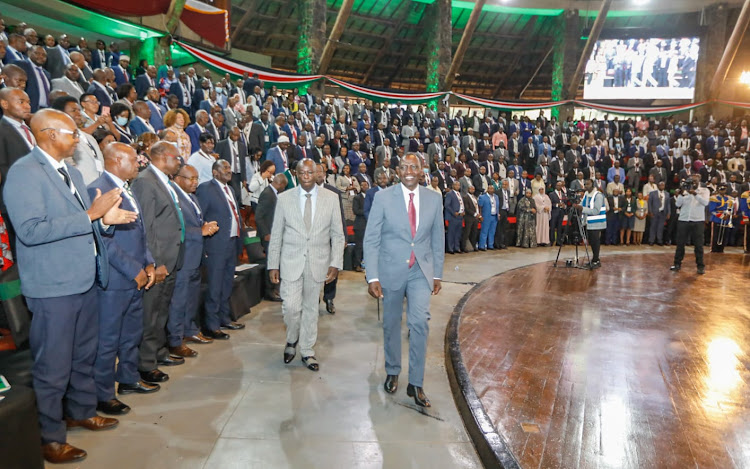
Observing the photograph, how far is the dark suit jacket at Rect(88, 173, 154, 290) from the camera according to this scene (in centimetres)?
283

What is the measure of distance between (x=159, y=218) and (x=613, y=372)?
3.63 metres

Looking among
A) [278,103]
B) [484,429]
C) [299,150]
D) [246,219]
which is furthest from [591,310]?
[278,103]

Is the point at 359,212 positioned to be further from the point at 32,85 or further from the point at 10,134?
the point at 10,134

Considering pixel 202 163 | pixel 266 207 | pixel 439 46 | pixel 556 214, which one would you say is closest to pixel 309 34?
pixel 439 46

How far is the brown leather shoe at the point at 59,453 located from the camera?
2363 mm

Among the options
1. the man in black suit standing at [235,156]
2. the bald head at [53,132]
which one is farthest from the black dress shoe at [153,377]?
the man in black suit standing at [235,156]

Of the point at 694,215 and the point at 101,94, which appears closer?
the point at 101,94

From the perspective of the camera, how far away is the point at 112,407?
2898mm

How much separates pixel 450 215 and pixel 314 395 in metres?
8.37

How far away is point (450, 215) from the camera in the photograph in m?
11.2

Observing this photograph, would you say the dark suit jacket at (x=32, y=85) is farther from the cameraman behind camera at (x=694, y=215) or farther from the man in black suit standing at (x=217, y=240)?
the cameraman behind camera at (x=694, y=215)

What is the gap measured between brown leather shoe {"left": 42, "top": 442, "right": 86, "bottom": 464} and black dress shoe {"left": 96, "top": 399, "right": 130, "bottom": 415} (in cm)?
48

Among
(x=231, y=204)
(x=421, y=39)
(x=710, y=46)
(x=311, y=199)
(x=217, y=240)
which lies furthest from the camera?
(x=421, y=39)

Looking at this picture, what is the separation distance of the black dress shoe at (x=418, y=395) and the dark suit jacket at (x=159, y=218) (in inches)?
76.2
